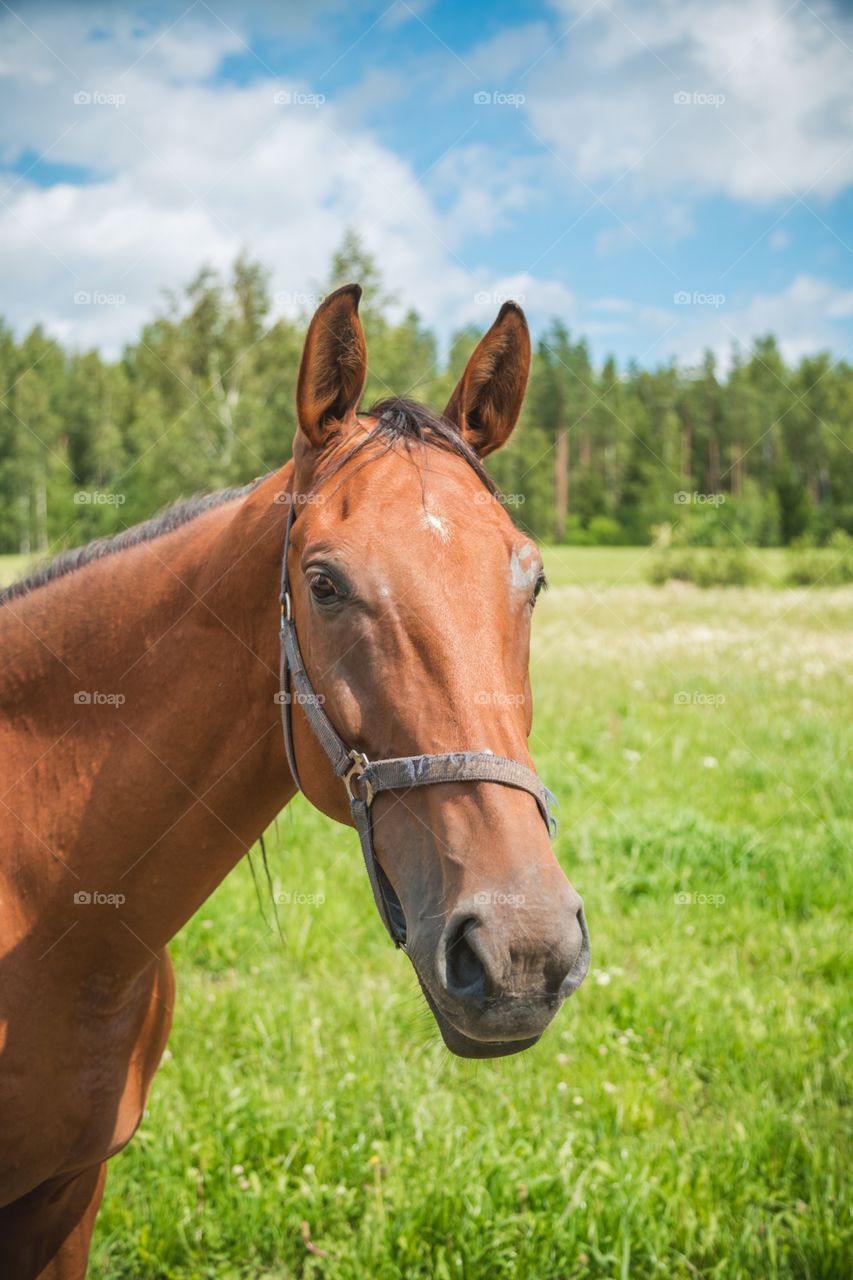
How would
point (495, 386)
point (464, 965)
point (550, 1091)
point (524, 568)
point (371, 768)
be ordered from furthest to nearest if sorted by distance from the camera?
point (550, 1091) < point (495, 386) < point (524, 568) < point (371, 768) < point (464, 965)

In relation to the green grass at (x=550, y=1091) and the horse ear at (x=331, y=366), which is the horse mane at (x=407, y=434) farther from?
the green grass at (x=550, y=1091)

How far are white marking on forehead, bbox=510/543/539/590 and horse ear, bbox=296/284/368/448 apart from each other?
2.03 feet

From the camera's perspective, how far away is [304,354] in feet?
7.00

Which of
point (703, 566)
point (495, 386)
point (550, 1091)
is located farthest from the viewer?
point (703, 566)

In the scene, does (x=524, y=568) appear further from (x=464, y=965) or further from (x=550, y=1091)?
(x=550, y=1091)

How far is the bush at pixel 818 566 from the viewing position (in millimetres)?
25016

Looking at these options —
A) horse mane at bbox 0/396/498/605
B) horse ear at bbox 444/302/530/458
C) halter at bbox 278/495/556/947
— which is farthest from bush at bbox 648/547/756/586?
halter at bbox 278/495/556/947

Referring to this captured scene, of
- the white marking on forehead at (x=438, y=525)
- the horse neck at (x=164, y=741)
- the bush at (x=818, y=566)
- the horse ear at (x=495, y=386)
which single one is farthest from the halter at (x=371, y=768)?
the bush at (x=818, y=566)

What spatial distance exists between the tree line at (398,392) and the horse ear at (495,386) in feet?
1.02

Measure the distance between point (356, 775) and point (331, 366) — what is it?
108 cm

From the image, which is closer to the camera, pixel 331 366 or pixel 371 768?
pixel 371 768

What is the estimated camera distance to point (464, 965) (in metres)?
1.68

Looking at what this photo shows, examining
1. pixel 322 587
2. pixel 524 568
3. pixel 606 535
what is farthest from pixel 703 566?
pixel 606 535

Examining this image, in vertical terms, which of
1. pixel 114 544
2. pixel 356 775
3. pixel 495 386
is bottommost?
pixel 356 775
